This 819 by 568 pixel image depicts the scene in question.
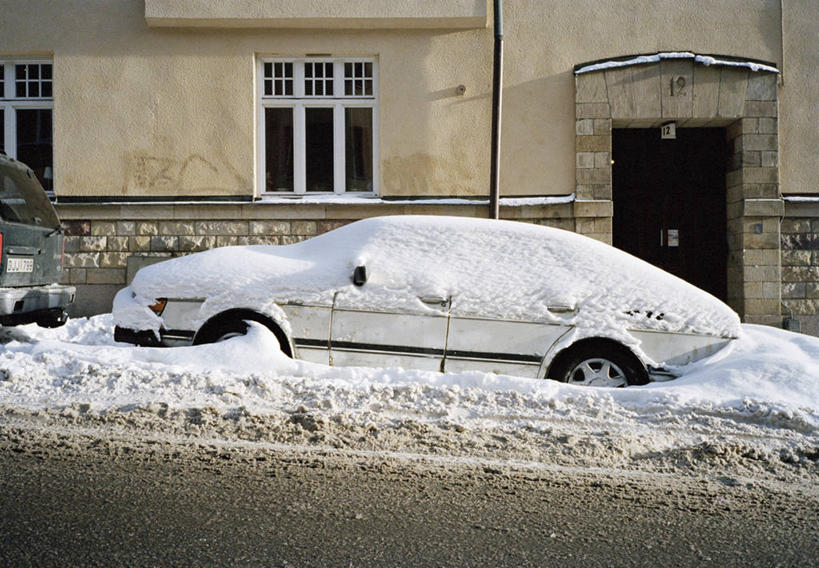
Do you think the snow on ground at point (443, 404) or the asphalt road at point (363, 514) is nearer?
the asphalt road at point (363, 514)

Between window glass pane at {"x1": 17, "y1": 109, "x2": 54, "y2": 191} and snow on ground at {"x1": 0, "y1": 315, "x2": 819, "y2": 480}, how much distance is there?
6846 mm

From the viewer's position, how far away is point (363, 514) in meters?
3.26

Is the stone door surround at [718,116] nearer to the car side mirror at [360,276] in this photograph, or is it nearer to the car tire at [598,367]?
the car tire at [598,367]

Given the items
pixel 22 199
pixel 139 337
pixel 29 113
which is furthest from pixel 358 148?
pixel 139 337

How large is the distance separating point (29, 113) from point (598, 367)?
33.6ft

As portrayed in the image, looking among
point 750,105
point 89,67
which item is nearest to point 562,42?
point 750,105

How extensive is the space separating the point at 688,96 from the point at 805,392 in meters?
7.09

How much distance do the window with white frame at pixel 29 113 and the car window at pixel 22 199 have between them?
440cm

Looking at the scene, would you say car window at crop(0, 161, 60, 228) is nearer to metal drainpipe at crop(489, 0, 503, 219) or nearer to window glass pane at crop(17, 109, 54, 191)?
window glass pane at crop(17, 109, 54, 191)

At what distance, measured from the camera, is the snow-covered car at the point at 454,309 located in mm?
5559

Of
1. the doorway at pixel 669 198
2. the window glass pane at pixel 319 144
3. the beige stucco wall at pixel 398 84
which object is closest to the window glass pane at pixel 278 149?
the window glass pane at pixel 319 144

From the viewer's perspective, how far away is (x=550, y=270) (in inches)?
230

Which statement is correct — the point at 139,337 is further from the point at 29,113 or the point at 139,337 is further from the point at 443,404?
the point at 29,113

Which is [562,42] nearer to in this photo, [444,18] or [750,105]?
[444,18]
